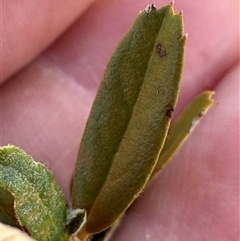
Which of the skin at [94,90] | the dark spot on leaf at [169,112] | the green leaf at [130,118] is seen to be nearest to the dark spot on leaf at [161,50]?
the green leaf at [130,118]

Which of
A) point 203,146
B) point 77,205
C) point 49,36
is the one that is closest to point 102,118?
point 77,205

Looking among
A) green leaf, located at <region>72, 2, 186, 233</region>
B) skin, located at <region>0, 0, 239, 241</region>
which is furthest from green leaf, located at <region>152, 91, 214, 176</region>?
skin, located at <region>0, 0, 239, 241</region>

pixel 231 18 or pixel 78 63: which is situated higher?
pixel 78 63

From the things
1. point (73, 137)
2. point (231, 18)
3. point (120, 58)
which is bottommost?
point (231, 18)

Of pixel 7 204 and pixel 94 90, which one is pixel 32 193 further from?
pixel 94 90

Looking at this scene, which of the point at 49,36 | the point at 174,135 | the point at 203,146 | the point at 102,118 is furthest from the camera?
the point at 49,36

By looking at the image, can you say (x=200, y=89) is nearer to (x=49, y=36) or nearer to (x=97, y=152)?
Answer: (x=49, y=36)
